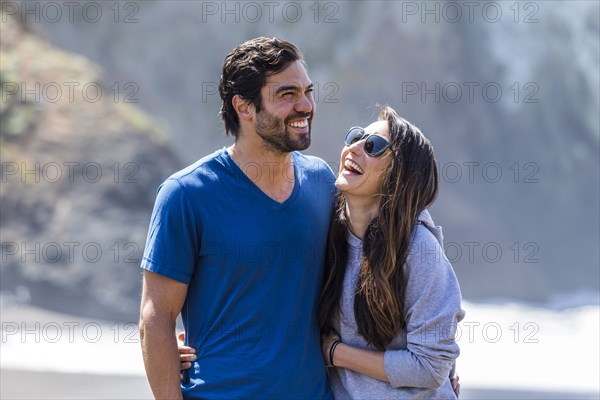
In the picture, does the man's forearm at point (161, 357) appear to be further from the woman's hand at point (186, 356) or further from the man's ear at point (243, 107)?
the man's ear at point (243, 107)

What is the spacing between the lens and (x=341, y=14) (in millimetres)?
15078

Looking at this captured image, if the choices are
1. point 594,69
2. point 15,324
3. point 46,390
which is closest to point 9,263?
point 15,324

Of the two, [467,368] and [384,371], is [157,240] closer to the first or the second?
[384,371]

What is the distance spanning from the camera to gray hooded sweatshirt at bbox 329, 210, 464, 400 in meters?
2.19

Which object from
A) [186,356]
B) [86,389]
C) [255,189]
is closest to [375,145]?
[255,189]

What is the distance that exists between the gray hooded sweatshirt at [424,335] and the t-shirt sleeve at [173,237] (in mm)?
471

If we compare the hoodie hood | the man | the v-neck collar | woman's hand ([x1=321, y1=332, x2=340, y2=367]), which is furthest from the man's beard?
woman's hand ([x1=321, y1=332, x2=340, y2=367])

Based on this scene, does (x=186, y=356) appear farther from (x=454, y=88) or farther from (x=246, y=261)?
(x=454, y=88)

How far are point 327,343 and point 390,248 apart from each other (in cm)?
35

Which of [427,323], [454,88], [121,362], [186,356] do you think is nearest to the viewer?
[427,323]

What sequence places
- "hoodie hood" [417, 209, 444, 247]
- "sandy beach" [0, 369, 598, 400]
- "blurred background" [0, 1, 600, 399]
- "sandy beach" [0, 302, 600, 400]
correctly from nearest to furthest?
"hoodie hood" [417, 209, 444, 247]
"sandy beach" [0, 369, 598, 400]
"sandy beach" [0, 302, 600, 400]
"blurred background" [0, 1, 600, 399]

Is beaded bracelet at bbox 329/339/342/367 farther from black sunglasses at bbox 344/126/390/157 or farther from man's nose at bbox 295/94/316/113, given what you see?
man's nose at bbox 295/94/316/113

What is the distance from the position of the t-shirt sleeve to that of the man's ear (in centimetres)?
30

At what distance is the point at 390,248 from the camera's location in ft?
7.25
